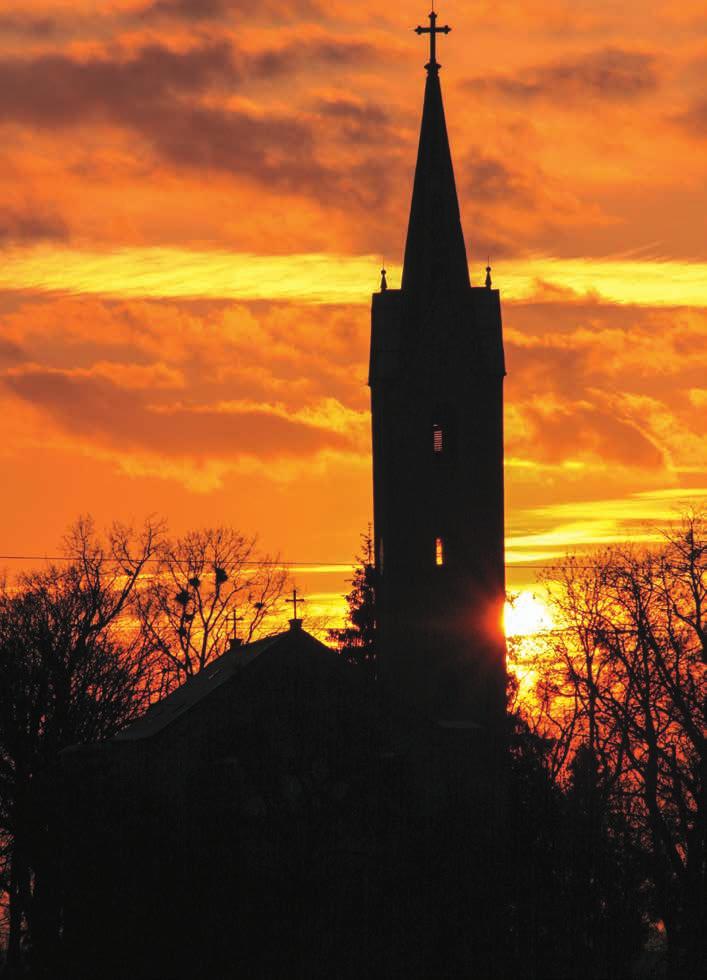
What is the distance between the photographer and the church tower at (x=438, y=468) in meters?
52.6

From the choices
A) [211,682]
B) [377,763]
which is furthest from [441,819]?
[211,682]

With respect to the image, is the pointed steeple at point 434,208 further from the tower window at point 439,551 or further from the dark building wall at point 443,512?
the tower window at point 439,551

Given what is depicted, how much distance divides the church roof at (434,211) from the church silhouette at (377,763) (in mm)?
66

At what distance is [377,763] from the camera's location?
126 feet

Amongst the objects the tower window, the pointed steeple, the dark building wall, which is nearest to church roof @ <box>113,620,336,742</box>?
the dark building wall

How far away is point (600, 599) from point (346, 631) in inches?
1503

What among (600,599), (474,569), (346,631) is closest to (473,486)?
(474,569)

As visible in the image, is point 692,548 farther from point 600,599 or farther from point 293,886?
point 293,886

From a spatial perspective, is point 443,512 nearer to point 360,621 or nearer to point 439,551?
point 439,551

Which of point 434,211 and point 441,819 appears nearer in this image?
point 441,819

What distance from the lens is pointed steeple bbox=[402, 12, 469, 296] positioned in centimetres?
5512

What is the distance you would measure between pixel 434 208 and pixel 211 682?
17166 millimetres

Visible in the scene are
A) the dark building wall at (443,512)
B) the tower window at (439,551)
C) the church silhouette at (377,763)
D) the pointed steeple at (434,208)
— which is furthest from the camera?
the pointed steeple at (434,208)

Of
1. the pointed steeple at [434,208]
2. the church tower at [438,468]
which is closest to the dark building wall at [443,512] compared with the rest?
the church tower at [438,468]
